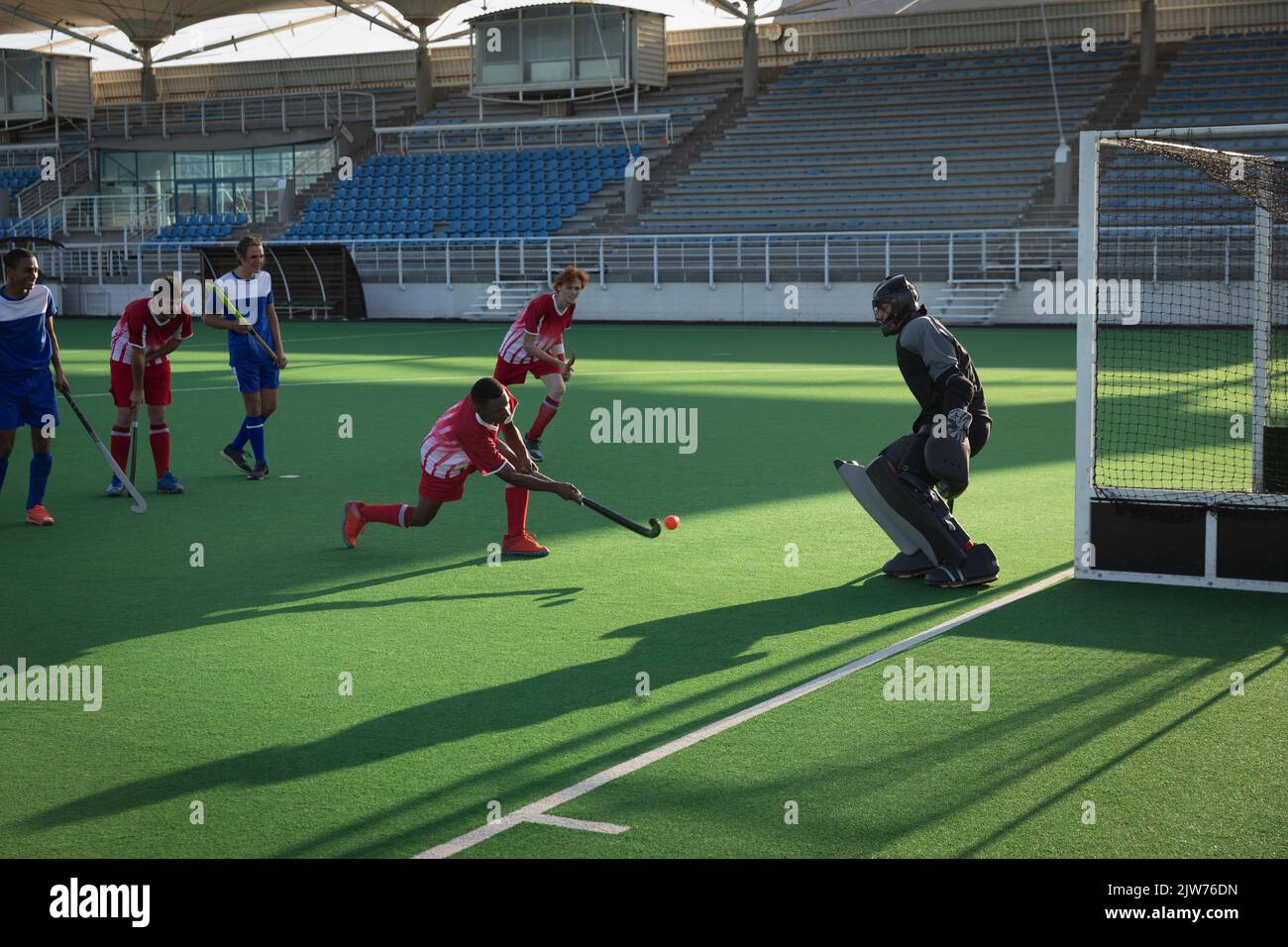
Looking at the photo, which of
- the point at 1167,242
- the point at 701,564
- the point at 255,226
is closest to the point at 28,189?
the point at 255,226

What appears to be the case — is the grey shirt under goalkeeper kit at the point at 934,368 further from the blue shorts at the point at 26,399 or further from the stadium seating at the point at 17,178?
the stadium seating at the point at 17,178

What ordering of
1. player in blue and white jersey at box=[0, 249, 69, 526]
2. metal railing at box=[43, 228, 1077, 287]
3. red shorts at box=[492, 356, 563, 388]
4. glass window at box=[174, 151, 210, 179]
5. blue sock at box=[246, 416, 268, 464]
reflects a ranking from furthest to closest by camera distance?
glass window at box=[174, 151, 210, 179] < metal railing at box=[43, 228, 1077, 287] < red shorts at box=[492, 356, 563, 388] < blue sock at box=[246, 416, 268, 464] < player in blue and white jersey at box=[0, 249, 69, 526]

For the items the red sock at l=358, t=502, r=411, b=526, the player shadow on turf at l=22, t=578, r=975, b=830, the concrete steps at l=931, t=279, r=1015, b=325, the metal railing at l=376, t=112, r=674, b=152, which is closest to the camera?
the player shadow on turf at l=22, t=578, r=975, b=830

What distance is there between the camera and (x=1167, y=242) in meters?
28.4

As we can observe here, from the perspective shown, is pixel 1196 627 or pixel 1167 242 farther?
pixel 1167 242

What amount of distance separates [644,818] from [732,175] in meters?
34.8

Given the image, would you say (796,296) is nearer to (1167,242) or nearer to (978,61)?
(1167,242)

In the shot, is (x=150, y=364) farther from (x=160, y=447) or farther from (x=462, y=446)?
(x=462, y=446)

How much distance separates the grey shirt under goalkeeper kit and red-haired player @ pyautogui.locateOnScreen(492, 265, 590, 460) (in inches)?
179

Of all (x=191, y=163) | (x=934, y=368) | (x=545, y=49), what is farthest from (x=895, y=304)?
(x=191, y=163)

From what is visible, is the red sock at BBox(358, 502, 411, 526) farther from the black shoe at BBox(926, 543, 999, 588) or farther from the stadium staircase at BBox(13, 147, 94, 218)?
the stadium staircase at BBox(13, 147, 94, 218)

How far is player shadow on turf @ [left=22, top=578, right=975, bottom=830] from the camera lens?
5043 mm

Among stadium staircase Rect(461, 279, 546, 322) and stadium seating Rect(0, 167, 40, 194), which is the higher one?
stadium seating Rect(0, 167, 40, 194)

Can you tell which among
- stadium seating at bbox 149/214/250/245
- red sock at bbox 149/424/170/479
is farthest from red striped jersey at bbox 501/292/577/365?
stadium seating at bbox 149/214/250/245
